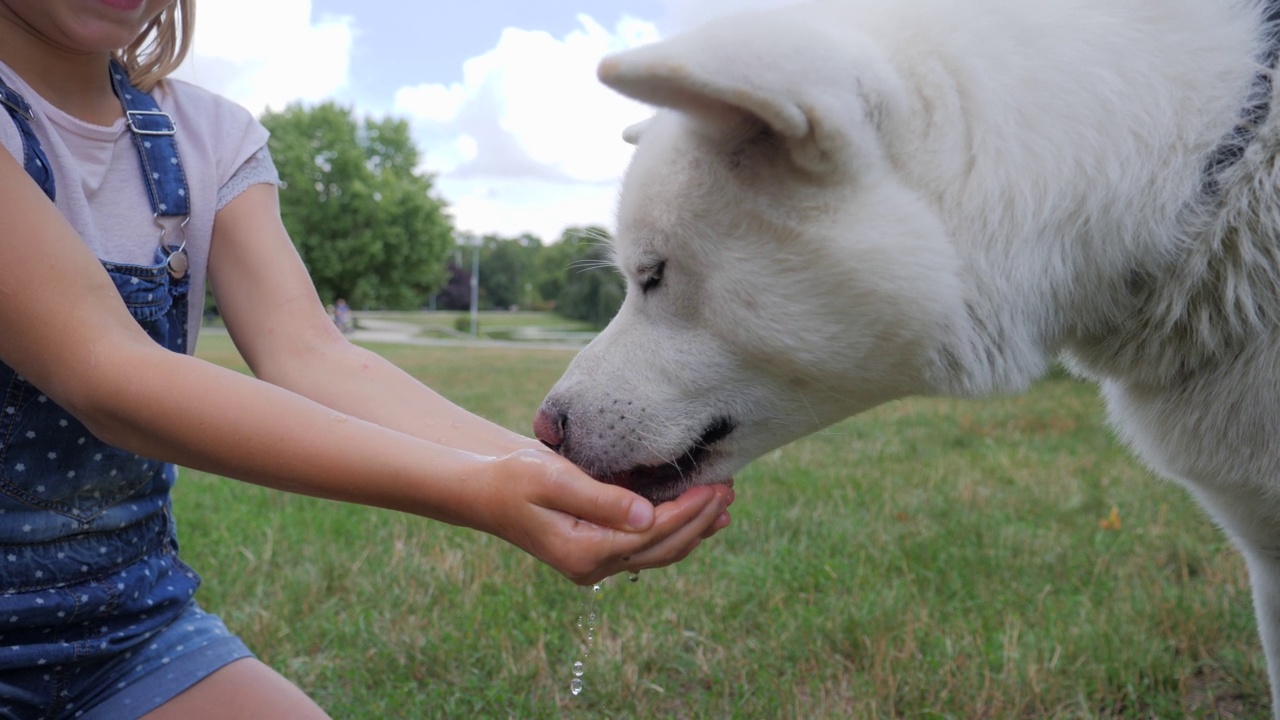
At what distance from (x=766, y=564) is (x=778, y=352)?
183 cm

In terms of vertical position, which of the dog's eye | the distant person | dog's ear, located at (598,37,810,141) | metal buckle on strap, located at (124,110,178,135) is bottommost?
the distant person

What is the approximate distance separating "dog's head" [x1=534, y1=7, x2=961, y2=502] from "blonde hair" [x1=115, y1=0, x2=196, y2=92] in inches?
44.8

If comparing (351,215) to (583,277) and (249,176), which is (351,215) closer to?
(583,277)

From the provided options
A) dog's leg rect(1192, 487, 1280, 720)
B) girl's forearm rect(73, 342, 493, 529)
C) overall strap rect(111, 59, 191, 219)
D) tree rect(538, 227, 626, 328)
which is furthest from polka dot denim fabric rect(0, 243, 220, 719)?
dog's leg rect(1192, 487, 1280, 720)

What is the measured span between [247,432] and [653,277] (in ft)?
2.61

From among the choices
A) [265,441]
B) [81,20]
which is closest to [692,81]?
[265,441]

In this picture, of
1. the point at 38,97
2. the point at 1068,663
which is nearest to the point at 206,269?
the point at 38,97

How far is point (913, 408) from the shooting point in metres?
7.49

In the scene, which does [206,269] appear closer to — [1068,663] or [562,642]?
[562,642]

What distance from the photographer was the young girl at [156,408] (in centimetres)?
157

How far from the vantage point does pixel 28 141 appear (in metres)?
1.80

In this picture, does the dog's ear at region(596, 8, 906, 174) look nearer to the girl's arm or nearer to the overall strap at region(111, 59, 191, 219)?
the girl's arm

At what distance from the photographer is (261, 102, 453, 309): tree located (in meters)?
37.3

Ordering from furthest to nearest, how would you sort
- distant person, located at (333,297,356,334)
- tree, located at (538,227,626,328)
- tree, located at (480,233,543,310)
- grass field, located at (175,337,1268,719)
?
1. tree, located at (480,233,543,310)
2. distant person, located at (333,297,356,334)
3. grass field, located at (175,337,1268,719)
4. tree, located at (538,227,626,328)
